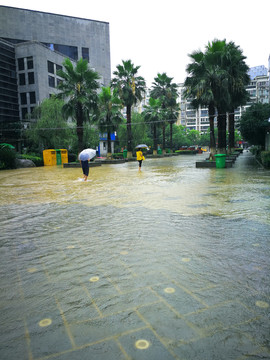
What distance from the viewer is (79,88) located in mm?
24578

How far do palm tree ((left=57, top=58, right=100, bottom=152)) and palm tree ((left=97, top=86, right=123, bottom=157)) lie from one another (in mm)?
5876

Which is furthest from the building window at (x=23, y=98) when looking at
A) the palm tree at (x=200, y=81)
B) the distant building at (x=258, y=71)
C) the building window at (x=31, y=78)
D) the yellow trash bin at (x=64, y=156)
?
the distant building at (x=258, y=71)

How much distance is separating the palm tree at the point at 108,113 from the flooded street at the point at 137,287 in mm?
26530

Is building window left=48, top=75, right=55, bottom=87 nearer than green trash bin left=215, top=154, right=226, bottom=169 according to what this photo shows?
No

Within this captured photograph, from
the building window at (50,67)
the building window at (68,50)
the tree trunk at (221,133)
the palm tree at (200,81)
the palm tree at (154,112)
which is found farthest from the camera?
the building window at (68,50)

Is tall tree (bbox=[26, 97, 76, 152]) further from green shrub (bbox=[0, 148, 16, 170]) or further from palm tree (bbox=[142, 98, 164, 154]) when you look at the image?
palm tree (bbox=[142, 98, 164, 154])

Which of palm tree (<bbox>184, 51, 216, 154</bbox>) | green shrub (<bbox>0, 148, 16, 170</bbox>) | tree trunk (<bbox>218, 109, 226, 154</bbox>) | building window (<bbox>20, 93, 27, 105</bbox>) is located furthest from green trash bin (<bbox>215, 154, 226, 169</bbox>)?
building window (<bbox>20, 93, 27, 105</bbox>)

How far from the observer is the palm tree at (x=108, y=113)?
102 ft

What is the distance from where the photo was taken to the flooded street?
2062mm

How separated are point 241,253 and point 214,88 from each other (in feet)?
61.7

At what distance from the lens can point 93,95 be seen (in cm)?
2508

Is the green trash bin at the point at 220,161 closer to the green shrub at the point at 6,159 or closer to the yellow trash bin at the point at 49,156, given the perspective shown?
the green shrub at the point at 6,159

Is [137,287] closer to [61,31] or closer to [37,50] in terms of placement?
[37,50]

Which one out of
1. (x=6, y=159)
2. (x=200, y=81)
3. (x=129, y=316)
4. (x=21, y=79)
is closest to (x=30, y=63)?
(x=21, y=79)
